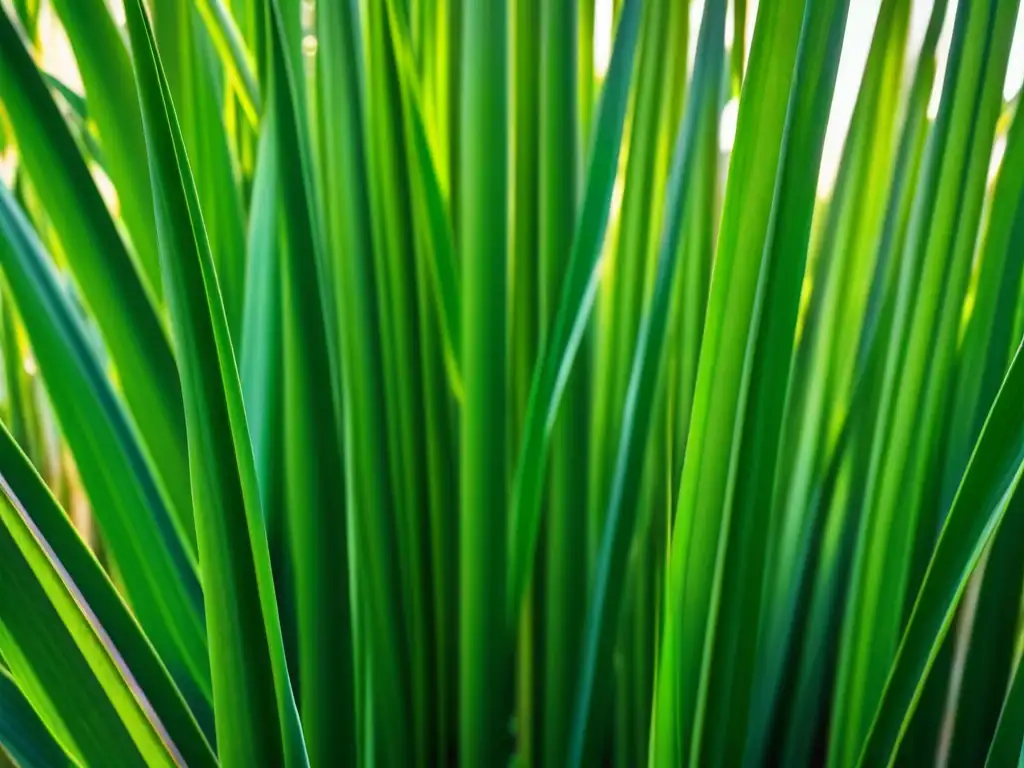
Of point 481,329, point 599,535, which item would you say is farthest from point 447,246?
point 599,535

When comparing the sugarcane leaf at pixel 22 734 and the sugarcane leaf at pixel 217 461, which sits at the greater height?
the sugarcane leaf at pixel 217 461

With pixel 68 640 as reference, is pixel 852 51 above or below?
above

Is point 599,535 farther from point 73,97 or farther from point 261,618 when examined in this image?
point 73,97

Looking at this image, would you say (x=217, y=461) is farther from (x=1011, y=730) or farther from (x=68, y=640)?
(x=1011, y=730)

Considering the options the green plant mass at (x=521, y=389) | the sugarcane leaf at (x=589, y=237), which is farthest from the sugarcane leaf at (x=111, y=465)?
the sugarcane leaf at (x=589, y=237)

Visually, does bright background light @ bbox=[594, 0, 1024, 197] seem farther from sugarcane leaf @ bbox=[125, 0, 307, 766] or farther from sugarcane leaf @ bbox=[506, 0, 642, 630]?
sugarcane leaf @ bbox=[125, 0, 307, 766]

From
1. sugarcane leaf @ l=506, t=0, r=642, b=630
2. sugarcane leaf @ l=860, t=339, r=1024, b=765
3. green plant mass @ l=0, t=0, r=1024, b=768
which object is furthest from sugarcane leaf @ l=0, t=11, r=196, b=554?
sugarcane leaf @ l=860, t=339, r=1024, b=765

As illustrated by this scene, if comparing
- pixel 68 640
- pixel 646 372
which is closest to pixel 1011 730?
pixel 646 372

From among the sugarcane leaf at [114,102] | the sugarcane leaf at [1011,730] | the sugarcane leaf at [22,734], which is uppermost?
the sugarcane leaf at [114,102]

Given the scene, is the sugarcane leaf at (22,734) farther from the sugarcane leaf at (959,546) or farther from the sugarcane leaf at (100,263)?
the sugarcane leaf at (959,546)
